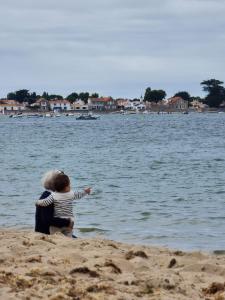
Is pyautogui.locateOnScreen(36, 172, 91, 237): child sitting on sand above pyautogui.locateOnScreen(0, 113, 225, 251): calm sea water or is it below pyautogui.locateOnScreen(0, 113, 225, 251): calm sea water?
above

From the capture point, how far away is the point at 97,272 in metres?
6.92

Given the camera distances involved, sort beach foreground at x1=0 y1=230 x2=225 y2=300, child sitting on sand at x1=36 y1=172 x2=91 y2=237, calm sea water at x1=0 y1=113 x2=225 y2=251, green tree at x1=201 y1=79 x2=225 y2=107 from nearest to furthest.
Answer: beach foreground at x1=0 y1=230 x2=225 y2=300 < child sitting on sand at x1=36 y1=172 x2=91 y2=237 < calm sea water at x1=0 y1=113 x2=225 y2=251 < green tree at x1=201 y1=79 x2=225 y2=107

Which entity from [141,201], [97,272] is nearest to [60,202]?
[97,272]

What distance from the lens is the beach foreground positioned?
6.16 m

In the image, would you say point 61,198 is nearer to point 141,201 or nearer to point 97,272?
point 97,272

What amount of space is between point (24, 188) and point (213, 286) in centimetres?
1442

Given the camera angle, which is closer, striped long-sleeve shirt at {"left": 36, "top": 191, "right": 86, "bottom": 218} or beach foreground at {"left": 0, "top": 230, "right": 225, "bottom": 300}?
beach foreground at {"left": 0, "top": 230, "right": 225, "bottom": 300}

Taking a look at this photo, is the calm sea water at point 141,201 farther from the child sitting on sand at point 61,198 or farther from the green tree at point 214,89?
the green tree at point 214,89

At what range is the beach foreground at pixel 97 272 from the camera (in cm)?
616

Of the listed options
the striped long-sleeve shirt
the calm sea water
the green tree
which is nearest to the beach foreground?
the striped long-sleeve shirt

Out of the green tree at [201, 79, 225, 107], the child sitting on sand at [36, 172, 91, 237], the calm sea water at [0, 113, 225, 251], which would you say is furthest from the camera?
the green tree at [201, 79, 225, 107]

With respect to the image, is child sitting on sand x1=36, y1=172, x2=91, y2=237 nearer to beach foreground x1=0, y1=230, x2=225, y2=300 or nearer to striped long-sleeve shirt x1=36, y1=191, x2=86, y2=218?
striped long-sleeve shirt x1=36, y1=191, x2=86, y2=218

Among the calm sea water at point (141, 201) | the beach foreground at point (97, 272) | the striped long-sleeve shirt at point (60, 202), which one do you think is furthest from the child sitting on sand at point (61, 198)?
the calm sea water at point (141, 201)

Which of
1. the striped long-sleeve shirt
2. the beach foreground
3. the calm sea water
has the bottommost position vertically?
the calm sea water
